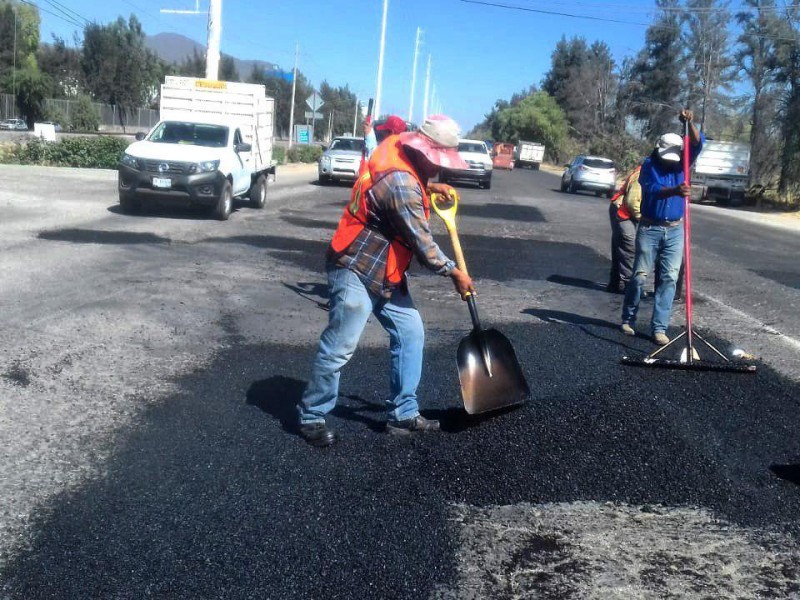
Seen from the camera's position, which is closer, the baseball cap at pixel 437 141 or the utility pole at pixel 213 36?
the baseball cap at pixel 437 141

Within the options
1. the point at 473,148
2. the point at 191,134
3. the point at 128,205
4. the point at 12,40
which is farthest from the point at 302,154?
the point at 128,205

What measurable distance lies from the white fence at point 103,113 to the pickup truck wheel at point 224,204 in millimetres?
50660

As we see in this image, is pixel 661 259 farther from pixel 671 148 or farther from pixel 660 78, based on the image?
pixel 660 78

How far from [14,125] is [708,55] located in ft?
152

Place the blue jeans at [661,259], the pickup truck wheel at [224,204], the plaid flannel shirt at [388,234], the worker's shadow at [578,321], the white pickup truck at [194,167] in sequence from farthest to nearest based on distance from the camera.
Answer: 1. the pickup truck wheel at [224,204]
2. the white pickup truck at [194,167]
3. the worker's shadow at [578,321]
4. the blue jeans at [661,259]
5. the plaid flannel shirt at [388,234]

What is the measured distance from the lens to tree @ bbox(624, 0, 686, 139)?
62031 millimetres

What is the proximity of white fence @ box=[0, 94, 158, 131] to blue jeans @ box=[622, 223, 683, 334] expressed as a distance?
60.7 meters

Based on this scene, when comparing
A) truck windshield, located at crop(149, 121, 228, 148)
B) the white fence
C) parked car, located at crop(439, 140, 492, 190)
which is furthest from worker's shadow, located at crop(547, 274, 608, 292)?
the white fence

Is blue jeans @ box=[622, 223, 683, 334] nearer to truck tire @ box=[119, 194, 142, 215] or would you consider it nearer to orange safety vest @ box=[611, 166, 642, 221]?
orange safety vest @ box=[611, 166, 642, 221]

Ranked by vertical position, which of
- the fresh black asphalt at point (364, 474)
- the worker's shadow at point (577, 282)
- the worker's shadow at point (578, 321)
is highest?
the worker's shadow at point (577, 282)

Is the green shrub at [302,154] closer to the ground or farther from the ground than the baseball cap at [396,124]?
closer to the ground

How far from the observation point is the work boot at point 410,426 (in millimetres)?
5168

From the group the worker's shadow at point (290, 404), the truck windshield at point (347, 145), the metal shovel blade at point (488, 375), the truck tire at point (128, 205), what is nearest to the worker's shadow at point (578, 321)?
the metal shovel blade at point (488, 375)

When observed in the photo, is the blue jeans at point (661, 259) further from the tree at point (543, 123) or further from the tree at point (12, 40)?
the tree at point (543, 123)
